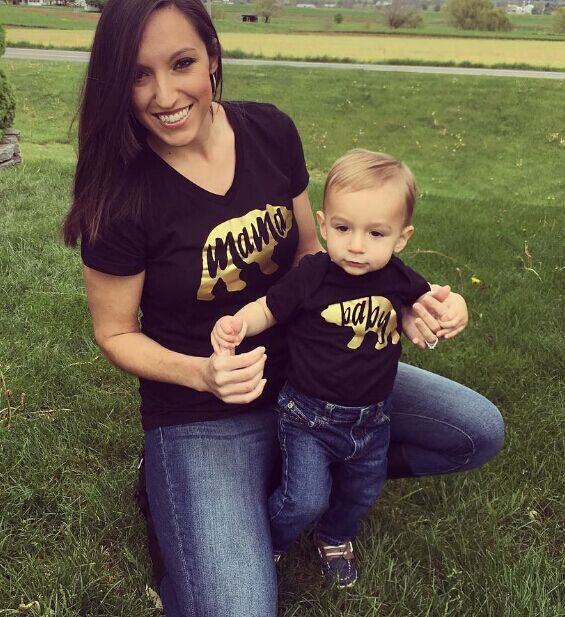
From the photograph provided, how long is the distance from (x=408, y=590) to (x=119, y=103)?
1638 millimetres

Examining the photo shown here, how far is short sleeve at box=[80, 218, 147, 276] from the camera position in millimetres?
1804

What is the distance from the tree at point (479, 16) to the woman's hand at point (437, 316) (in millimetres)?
46114

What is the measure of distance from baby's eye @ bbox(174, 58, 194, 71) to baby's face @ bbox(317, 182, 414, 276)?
1.68 ft

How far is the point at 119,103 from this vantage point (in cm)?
170

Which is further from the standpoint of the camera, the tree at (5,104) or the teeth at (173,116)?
the tree at (5,104)

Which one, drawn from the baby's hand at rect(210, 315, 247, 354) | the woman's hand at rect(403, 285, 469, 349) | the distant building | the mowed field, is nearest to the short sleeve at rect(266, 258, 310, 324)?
the baby's hand at rect(210, 315, 247, 354)

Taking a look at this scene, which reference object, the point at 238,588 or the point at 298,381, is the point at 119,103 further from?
the point at 238,588

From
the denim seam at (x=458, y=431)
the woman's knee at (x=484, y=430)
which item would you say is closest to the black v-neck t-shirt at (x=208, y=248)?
the denim seam at (x=458, y=431)

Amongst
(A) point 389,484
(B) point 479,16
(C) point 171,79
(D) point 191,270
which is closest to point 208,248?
(D) point 191,270

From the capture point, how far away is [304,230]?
88.9 inches

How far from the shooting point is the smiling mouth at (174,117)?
1813 mm

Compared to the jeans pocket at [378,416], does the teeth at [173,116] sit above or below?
above

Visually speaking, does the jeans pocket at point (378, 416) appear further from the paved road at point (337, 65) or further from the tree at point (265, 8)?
the tree at point (265, 8)

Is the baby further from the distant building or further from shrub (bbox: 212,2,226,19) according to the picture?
the distant building
